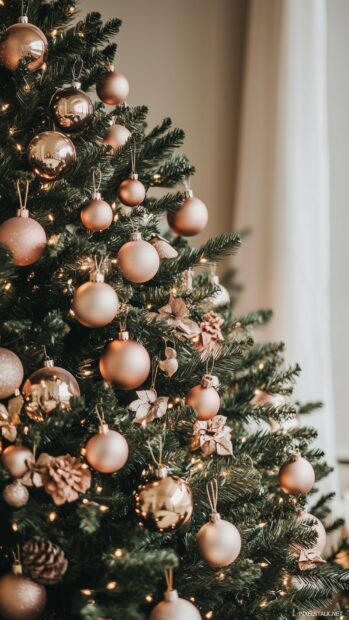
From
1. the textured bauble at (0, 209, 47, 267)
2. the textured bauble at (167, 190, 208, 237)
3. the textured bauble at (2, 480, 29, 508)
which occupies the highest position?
the textured bauble at (167, 190, 208, 237)

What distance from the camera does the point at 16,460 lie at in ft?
1.67

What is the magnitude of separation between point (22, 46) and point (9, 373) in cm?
35

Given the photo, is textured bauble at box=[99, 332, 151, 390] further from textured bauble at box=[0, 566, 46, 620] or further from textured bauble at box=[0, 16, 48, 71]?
textured bauble at box=[0, 16, 48, 71]

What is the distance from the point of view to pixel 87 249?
59cm

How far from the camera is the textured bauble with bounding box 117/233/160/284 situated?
0.60m

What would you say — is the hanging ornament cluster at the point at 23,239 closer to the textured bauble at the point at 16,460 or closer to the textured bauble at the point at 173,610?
the textured bauble at the point at 16,460

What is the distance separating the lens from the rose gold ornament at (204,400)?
63cm

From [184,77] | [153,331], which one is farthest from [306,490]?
[184,77]

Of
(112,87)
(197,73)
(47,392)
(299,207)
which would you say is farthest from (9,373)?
(197,73)

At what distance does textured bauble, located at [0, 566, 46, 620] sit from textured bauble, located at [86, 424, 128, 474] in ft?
0.39

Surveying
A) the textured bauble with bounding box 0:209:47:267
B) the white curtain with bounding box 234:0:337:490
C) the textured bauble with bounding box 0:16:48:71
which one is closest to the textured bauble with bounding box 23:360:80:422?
the textured bauble with bounding box 0:209:47:267

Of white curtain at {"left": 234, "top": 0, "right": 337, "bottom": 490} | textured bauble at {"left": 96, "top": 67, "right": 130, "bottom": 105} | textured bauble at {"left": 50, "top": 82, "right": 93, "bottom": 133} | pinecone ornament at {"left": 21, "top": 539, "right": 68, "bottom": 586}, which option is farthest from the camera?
white curtain at {"left": 234, "top": 0, "right": 337, "bottom": 490}

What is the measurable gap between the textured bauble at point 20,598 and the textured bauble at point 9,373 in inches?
6.4

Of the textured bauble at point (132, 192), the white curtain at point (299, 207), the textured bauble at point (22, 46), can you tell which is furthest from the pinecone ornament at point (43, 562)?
the white curtain at point (299, 207)
